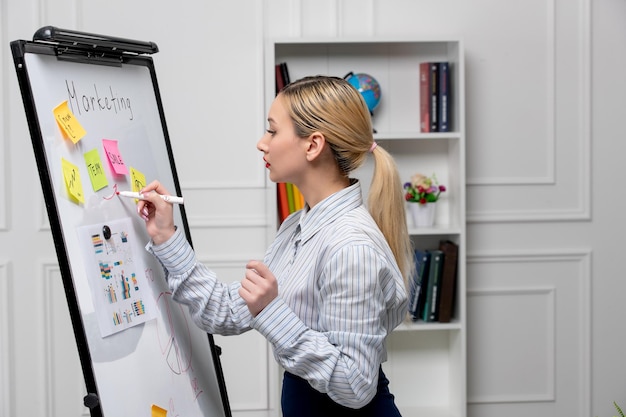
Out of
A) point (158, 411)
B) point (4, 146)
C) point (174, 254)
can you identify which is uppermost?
point (4, 146)

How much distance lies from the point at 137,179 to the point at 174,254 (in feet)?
0.81

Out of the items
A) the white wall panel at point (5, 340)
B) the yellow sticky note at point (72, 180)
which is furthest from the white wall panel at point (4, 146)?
the yellow sticky note at point (72, 180)

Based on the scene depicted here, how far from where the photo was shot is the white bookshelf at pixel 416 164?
3.06 meters

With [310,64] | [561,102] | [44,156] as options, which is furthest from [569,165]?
[44,156]

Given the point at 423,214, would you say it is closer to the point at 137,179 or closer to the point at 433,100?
the point at 433,100

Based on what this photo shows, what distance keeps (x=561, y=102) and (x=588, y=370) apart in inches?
45.6

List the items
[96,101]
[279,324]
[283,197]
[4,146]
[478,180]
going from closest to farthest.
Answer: [279,324] < [96,101] < [283,197] < [4,146] < [478,180]

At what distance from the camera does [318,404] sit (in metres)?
1.64

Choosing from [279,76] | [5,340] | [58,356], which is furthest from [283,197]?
[5,340]

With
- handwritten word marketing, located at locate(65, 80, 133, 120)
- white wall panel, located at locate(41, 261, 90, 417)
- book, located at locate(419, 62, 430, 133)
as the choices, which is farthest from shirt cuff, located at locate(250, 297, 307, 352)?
white wall panel, located at locate(41, 261, 90, 417)

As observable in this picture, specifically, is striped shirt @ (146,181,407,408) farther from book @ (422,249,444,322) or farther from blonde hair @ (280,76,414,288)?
book @ (422,249,444,322)

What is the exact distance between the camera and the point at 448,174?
323 centimetres

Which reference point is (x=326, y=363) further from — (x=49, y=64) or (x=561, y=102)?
(x=561, y=102)

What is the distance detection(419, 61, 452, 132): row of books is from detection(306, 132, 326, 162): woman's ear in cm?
153
